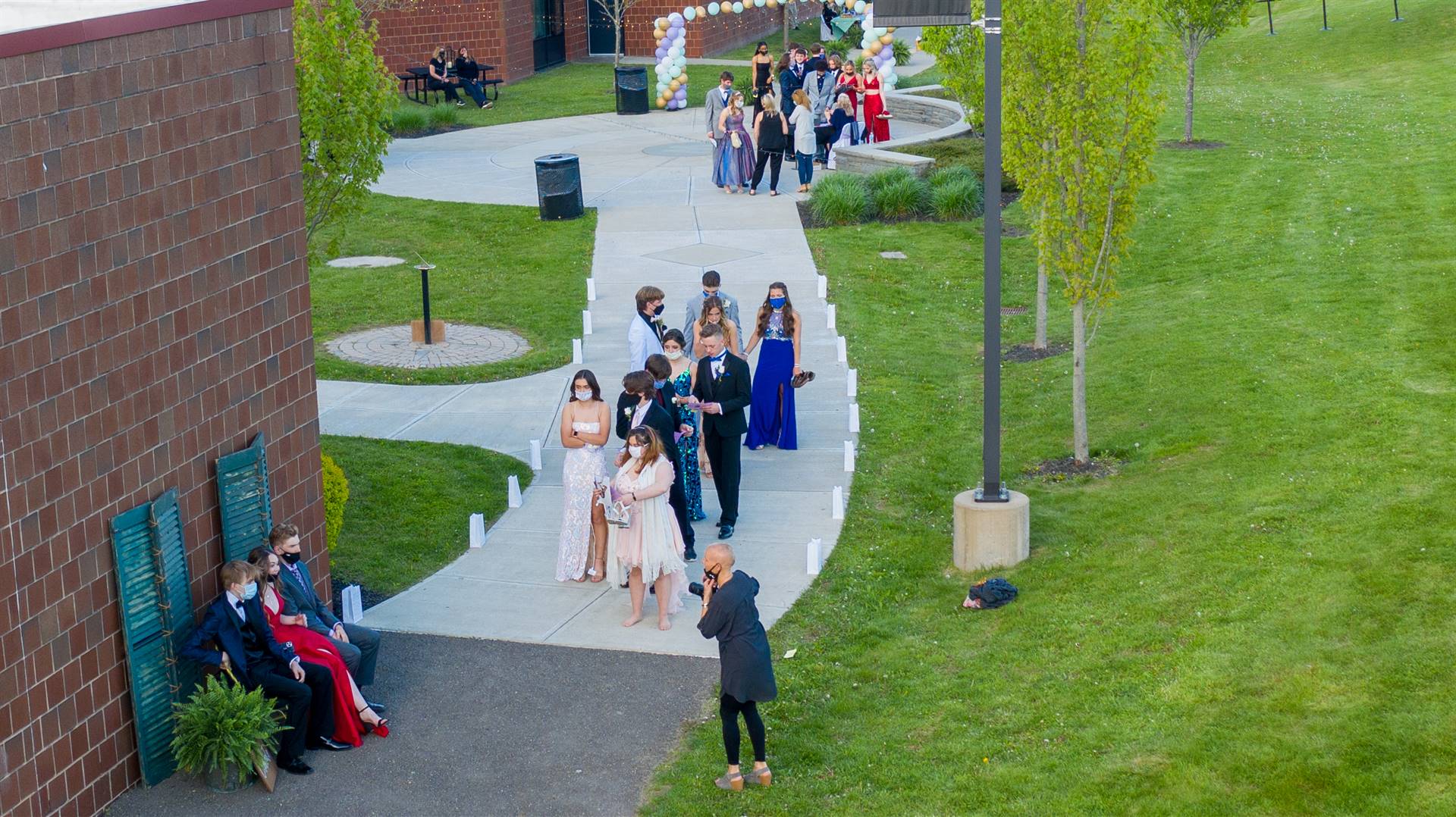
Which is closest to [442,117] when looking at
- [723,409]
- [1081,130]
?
[1081,130]

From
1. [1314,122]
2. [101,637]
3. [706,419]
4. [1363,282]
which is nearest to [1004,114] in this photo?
[706,419]

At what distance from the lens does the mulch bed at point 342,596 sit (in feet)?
37.9

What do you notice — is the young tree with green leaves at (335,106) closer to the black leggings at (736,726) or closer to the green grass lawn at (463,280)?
the green grass lawn at (463,280)

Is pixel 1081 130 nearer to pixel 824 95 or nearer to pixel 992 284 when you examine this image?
pixel 992 284

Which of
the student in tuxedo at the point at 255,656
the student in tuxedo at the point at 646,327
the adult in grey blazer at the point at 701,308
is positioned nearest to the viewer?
the student in tuxedo at the point at 255,656

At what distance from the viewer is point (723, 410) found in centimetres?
1239

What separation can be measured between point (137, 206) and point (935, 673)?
5.57 m

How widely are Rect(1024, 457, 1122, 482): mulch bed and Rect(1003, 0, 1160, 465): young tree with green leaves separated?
100 mm

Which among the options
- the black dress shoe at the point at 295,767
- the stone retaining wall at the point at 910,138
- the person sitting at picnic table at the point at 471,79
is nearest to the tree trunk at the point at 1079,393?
the black dress shoe at the point at 295,767

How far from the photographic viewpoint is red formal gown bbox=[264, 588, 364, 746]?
9398mm

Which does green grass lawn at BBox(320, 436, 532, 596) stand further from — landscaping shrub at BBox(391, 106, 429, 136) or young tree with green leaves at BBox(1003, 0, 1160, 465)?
landscaping shrub at BBox(391, 106, 429, 136)

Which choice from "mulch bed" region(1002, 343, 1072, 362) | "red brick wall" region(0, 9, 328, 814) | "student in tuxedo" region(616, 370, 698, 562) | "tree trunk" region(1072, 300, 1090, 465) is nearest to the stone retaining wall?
"mulch bed" region(1002, 343, 1072, 362)

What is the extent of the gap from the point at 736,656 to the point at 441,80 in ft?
101

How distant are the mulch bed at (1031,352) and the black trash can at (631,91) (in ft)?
62.6
